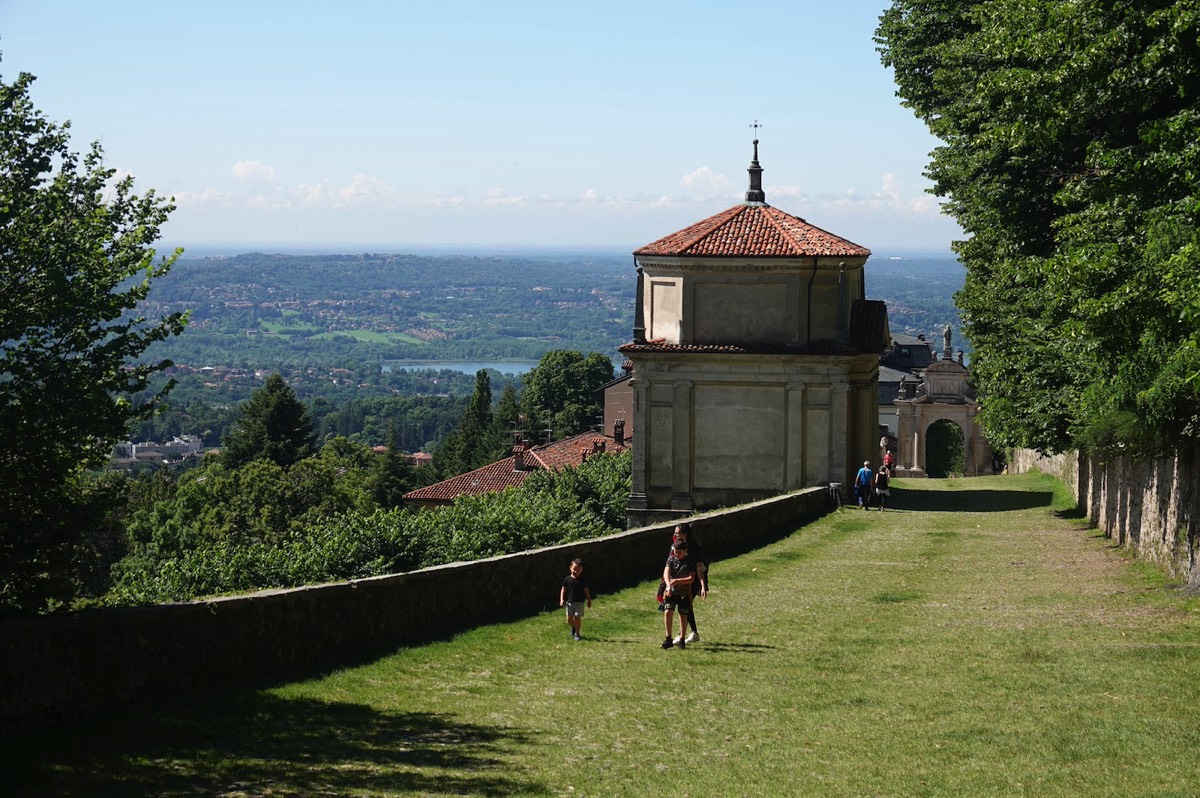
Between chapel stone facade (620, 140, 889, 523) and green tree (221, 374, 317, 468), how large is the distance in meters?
67.4

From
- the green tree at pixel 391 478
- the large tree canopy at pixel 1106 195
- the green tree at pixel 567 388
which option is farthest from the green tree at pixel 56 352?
the green tree at pixel 567 388

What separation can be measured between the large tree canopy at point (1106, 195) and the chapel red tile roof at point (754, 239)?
10584 mm

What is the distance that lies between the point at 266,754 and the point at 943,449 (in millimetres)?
87281

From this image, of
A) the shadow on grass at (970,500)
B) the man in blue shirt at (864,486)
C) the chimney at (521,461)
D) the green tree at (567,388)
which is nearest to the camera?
the man in blue shirt at (864,486)

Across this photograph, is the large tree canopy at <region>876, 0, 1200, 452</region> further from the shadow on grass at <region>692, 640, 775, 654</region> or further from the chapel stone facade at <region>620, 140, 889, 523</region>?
the chapel stone facade at <region>620, 140, 889, 523</region>

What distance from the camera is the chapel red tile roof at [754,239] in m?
40.4

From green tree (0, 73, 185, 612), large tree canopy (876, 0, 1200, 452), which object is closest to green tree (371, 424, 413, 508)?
large tree canopy (876, 0, 1200, 452)

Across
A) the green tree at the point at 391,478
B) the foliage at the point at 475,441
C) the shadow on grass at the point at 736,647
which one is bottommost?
the green tree at the point at 391,478

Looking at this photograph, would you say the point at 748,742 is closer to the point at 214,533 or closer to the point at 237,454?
the point at 214,533

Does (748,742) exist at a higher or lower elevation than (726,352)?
lower

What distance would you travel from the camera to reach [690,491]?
40719mm

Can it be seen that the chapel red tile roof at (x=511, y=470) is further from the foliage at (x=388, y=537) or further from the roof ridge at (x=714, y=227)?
the roof ridge at (x=714, y=227)

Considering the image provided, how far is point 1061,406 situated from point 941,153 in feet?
30.4

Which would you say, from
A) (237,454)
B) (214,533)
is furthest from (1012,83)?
(237,454)
